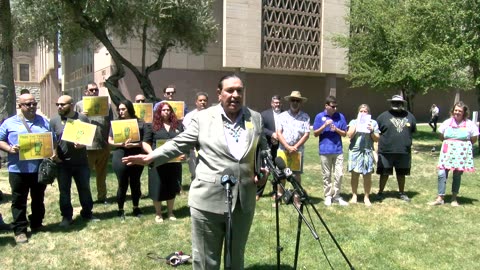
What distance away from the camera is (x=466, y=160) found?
8016mm

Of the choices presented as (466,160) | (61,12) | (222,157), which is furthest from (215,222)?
(61,12)

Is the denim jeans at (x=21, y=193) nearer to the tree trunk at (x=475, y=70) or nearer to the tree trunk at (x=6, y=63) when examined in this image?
the tree trunk at (x=6, y=63)

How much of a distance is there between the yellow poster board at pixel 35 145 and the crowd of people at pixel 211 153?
9 cm

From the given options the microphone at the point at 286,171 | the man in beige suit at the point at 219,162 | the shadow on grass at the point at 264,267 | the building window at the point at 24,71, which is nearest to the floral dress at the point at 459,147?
the shadow on grass at the point at 264,267

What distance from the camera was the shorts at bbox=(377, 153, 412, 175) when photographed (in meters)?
8.52

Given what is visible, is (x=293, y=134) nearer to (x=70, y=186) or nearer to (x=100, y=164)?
(x=100, y=164)

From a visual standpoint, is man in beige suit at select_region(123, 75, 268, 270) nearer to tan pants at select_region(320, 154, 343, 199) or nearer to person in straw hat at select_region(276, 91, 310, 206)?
person in straw hat at select_region(276, 91, 310, 206)

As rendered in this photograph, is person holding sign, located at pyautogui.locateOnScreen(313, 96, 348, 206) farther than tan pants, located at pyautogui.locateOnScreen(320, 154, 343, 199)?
No

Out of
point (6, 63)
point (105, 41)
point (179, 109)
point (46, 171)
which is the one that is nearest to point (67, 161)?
point (46, 171)

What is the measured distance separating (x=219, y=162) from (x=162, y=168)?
3395 mm

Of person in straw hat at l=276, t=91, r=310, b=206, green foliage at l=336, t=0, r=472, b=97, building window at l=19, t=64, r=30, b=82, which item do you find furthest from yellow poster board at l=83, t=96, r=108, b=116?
building window at l=19, t=64, r=30, b=82

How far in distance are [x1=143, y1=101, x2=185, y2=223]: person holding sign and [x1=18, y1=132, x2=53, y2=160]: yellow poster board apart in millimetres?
1437

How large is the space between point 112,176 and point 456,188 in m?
7.60

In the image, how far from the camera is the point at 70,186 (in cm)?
666
